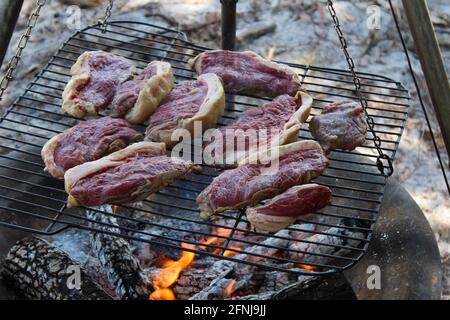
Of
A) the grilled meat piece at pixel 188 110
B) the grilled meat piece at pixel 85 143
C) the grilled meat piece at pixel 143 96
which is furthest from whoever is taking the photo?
the grilled meat piece at pixel 143 96

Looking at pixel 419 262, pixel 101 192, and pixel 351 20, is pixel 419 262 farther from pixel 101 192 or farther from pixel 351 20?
pixel 351 20

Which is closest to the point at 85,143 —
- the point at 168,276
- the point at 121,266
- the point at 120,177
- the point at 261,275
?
the point at 120,177

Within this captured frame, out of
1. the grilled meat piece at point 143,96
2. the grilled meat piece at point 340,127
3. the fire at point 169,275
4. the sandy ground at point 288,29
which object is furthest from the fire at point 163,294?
the sandy ground at point 288,29

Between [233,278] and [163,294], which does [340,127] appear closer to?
[233,278]

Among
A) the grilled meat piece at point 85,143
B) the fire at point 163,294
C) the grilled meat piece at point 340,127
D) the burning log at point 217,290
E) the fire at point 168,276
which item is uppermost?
the grilled meat piece at point 340,127

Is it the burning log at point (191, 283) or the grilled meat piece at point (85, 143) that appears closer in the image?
the grilled meat piece at point (85, 143)

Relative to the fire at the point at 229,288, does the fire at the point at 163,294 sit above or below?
below

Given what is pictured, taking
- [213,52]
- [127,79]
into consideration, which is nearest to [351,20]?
[213,52]

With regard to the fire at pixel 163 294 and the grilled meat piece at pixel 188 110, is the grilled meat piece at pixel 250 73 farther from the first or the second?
the fire at pixel 163 294

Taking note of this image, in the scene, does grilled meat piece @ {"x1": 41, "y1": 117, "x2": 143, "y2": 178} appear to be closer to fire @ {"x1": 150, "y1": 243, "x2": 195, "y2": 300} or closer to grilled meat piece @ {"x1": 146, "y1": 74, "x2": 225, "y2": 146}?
grilled meat piece @ {"x1": 146, "y1": 74, "x2": 225, "y2": 146}
